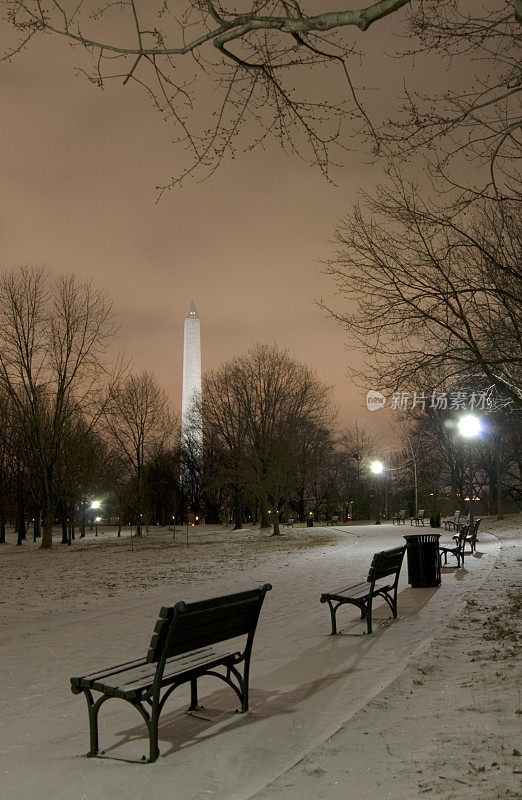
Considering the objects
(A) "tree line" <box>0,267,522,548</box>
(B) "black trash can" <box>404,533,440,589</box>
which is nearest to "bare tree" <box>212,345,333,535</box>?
(A) "tree line" <box>0,267,522,548</box>

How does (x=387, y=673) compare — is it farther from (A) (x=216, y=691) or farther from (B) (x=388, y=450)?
(B) (x=388, y=450)

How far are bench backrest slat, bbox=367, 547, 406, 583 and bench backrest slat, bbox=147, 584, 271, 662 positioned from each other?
3.27 metres

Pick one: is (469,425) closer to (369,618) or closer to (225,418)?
(369,618)

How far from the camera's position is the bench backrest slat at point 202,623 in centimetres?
469

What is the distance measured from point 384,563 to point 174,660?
4.79 meters

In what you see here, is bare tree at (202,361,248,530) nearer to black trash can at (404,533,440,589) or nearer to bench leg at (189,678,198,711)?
black trash can at (404,533,440,589)

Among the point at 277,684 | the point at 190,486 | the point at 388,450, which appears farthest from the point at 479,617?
the point at 190,486

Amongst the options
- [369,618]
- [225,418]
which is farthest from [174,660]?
[225,418]

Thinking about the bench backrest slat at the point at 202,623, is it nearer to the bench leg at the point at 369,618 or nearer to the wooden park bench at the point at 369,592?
the wooden park bench at the point at 369,592

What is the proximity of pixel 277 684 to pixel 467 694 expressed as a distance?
1694 millimetres

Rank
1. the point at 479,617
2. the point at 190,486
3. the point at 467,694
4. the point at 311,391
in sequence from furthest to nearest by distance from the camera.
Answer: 1. the point at 190,486
2. the point at 311,391
3. the point at 479,617
4. the point at 467,694

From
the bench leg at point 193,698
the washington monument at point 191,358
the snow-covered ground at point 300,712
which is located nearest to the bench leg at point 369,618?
the snow-covered ground at point 300,712

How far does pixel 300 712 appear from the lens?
5.30m

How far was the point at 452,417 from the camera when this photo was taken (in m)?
45.2
